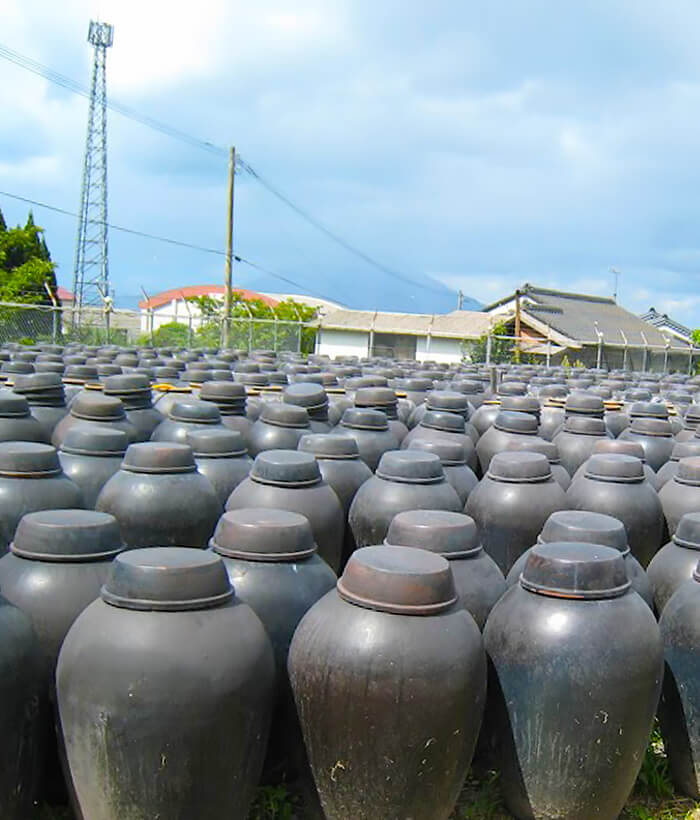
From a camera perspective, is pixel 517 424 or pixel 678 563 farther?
pixel 517 424

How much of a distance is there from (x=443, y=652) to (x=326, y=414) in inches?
175

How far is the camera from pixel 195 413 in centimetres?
583

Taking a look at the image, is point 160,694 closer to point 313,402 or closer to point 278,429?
point 278,429

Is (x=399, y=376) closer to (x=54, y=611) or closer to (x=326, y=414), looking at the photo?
(x=326, y=414)

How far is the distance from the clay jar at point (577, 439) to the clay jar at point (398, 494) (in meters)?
2.18

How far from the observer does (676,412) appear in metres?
9.45

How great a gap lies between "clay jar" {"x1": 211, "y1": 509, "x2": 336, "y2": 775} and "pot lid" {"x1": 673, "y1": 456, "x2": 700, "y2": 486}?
100 inches

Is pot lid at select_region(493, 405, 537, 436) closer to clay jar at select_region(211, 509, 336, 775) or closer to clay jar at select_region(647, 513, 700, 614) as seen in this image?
clay jar at select_region(647, 513, 700, 614)

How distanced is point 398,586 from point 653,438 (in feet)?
14.8

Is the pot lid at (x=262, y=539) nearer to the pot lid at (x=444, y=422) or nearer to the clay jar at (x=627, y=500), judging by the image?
the clay jar at (x=627, y=500)

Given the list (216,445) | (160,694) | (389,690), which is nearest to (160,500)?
(216,445)

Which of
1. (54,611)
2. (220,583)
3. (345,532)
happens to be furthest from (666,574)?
(54,611)

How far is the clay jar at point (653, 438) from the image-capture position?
6500 mm

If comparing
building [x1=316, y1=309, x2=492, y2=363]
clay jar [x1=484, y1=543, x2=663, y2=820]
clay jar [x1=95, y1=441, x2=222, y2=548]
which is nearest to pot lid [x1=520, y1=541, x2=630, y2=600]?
clay jar [x1=484, y1=543, x2=663, y2=820]
